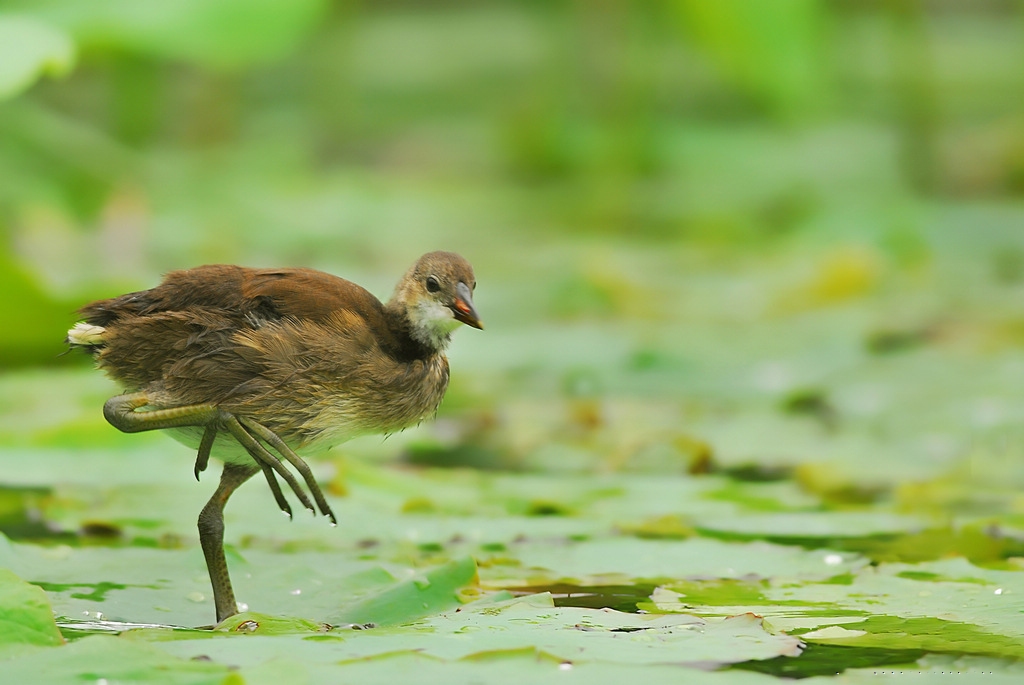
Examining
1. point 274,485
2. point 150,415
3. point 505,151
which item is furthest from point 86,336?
point 505,151

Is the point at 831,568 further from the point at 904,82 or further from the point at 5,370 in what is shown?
the point at 904,82

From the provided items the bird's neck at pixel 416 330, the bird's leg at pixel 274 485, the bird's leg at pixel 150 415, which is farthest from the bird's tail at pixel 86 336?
the bird's neck at pixel 416 330

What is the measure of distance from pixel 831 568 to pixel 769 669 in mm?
951

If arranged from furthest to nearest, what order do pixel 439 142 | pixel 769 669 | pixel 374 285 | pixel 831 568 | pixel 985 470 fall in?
pixel 439 142 < pixel 374 285 < pixel 985 470 < pixel 831 568 < pixel 769 669

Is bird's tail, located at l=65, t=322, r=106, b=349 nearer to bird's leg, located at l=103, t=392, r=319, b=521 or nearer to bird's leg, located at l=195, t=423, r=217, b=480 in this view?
bird's leg, located at l=103, t=392, r=319, b=521

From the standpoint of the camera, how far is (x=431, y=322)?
3.16 metres

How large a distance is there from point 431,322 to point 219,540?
63 cm

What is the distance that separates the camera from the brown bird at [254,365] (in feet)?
9.49

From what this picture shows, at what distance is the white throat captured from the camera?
3.13m

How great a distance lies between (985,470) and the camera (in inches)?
163

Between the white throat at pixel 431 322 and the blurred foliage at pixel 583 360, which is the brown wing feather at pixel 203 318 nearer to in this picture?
the white throat at pixel 431 322

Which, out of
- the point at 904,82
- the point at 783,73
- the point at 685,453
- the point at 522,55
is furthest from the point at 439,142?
the point at 685,453

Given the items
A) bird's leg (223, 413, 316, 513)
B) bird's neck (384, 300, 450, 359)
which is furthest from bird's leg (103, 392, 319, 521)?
bird's neck (384, 300, 450, 359)

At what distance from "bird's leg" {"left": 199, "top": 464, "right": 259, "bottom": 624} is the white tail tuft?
1.27ft
